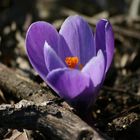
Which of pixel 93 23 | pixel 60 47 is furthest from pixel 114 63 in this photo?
pixel 60 47

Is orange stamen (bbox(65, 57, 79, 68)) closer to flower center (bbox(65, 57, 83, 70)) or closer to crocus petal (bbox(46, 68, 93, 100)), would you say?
flower center (bbox(65, 57, 83, 70))

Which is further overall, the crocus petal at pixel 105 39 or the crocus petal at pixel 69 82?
the crocus petal at pixel 105 39

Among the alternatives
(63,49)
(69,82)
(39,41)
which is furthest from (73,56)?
(69,82)

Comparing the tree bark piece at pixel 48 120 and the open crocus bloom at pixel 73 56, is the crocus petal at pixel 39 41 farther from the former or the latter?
the tree bark piece at pixel 48 120

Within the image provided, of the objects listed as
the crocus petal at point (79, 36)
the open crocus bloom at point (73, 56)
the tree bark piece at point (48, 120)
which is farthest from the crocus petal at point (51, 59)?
the crocus petal at point (79, 36)

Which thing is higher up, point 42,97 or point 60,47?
point 60,47

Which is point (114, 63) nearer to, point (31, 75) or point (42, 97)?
point (31, 75)

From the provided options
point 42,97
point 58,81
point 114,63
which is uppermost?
point 58,81
